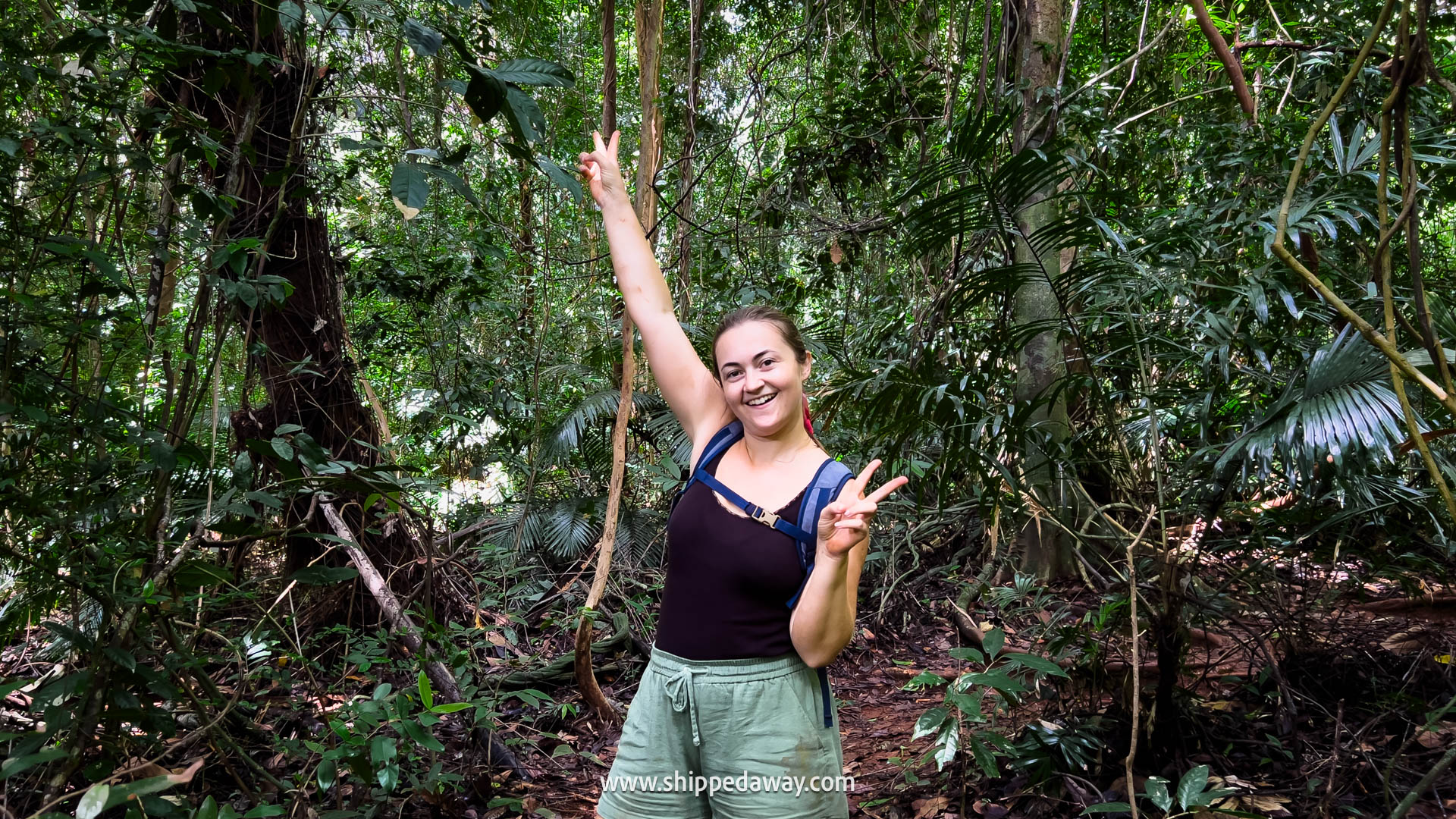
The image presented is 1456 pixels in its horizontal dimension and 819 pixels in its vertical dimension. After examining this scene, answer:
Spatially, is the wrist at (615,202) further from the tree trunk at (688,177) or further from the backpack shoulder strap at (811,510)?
the tree trunk at (688,177)

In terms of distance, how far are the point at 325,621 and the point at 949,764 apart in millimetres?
2589

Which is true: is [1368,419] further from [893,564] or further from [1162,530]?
[893,564]

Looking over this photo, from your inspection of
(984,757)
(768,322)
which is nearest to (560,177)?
(768,322)

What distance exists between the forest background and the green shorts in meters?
0.60

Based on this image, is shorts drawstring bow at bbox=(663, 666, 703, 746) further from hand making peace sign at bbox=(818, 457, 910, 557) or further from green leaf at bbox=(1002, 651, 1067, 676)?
green leaf at bbox=(1002, 651, 1067, 676)

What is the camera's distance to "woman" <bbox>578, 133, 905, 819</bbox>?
146 centimetres

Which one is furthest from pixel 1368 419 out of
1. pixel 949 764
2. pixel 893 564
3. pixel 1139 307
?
pixel 893 564

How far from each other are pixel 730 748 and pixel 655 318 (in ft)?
2.73

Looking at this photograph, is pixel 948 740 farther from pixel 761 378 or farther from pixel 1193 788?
pixel 761 378

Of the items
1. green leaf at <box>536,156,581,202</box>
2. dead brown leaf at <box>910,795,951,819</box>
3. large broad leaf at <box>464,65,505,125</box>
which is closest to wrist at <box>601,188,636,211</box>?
green leaf at <box>536,156,581,202</box>

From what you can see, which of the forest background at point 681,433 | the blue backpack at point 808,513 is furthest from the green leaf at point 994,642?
the blue backpack at point 808,513

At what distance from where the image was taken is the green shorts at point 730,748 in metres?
1.48

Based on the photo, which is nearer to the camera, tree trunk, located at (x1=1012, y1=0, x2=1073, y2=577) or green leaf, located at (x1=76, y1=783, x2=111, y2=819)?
green leaf, located at (x1=76, y1=783, x2=111, y2=819)

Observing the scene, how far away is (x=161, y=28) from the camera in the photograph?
5.94 ft
